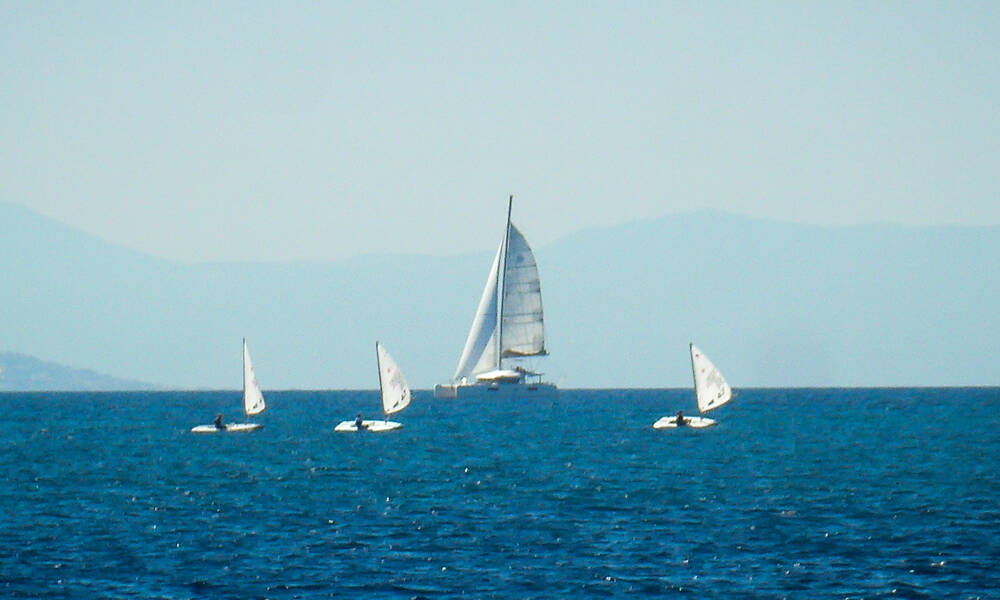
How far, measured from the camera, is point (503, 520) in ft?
186

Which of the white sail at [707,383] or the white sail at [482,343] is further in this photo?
the white sail at [482,343]

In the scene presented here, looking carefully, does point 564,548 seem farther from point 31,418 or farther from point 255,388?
point 31,418

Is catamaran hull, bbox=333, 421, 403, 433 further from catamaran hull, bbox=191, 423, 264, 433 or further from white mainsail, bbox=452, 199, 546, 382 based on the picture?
white mainsail, bbox=452, 199, 546, 382

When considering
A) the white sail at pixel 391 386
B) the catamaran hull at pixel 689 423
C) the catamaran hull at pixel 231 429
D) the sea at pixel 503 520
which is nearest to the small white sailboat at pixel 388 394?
the white sail at pixel 391 386

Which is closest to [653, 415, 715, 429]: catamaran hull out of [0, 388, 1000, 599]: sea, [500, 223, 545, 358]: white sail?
[0, 388, 1000, 599]: sea

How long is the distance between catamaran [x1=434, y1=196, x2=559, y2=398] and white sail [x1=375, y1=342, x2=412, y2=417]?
46800mm

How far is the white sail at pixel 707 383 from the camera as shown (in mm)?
119188

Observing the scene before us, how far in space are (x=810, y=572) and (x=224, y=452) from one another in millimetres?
64917

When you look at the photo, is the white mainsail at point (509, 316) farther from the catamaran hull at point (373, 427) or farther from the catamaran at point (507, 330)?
the catamaran hull at point (373, 427)

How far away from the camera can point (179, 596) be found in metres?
40.0

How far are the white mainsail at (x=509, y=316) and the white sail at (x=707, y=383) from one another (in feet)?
173

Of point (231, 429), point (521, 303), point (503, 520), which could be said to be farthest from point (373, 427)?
point (503, 520)

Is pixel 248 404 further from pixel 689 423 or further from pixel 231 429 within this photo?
pixel 689 423

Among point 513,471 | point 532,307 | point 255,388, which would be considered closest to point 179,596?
point 513,471
